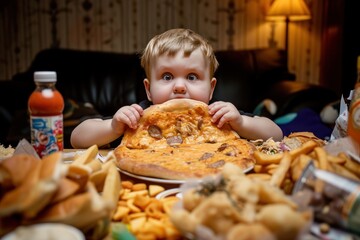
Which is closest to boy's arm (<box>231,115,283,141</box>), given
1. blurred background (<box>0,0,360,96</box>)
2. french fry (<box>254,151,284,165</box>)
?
french fry (<box>254,151,284,165</box>)

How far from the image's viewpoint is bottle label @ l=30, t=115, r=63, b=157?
2.87ft

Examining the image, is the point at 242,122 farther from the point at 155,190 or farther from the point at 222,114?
the point at 155,190

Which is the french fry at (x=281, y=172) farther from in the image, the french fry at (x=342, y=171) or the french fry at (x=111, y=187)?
the french fry at (x=111, y=187)

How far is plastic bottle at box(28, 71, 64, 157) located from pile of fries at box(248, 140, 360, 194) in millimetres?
455

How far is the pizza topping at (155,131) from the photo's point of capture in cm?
122

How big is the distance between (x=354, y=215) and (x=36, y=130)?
2.15 ft

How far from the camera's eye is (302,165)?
0.76 metres

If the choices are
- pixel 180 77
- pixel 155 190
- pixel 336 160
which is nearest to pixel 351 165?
pixel 336 160

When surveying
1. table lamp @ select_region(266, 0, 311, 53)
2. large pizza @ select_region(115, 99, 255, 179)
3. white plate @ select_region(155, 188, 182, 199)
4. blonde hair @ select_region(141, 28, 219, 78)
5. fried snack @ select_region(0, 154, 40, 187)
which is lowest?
white plate @ select_region(155, 188, 182, 199)

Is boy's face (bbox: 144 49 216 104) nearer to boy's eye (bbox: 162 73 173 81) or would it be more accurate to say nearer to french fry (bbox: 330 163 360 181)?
boy's eye (bbox: 162 73 173 81)

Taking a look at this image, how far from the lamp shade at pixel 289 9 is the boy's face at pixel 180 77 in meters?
2.67

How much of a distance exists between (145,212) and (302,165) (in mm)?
311

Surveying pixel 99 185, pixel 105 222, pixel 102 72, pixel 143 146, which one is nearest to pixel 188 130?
pixel 143 146

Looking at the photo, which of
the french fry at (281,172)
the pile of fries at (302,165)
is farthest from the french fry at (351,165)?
the french fry at (281,172)
